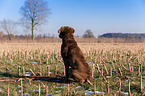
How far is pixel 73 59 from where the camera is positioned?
3.87m

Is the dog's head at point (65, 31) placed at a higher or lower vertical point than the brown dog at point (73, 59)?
higher

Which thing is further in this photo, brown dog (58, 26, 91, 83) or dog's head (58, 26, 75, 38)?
dog's head (58, 26, 75, 38)

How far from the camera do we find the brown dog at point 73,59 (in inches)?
150

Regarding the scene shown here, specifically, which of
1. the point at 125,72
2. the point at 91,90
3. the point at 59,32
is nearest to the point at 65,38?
the point at 59,32

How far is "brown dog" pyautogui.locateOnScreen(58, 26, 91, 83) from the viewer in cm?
382

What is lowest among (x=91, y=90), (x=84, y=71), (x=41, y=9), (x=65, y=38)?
(x=91, y=90)

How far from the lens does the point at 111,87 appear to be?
3.55m

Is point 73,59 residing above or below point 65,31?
below

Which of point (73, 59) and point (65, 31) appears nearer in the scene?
point (73, 59)

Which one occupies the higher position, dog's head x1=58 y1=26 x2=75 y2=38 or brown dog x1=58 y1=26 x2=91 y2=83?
dog's head x1=58 y1=26 x2=75 y2=38

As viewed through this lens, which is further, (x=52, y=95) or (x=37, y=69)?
(x=37, y=69)

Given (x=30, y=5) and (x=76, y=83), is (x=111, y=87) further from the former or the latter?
(x=30, y=5)

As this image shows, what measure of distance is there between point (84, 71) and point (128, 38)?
1160 inches

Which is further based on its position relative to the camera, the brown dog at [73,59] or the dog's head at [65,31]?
the dog's head at [65,31]
